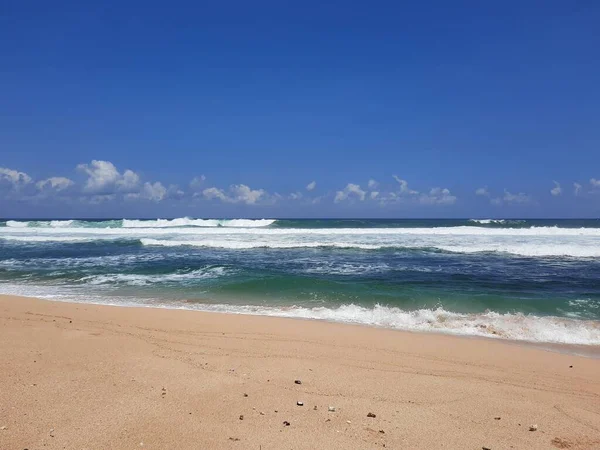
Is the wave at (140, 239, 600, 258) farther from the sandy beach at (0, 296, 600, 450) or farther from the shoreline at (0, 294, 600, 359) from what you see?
the sandy beach at (0, 296, 600, 450)

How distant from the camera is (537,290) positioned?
38.4 feet

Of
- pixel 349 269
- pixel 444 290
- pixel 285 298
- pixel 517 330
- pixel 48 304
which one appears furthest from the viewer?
pixel 349 269

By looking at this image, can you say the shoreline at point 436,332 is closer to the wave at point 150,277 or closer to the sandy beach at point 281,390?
the sandy beach at point 281,390

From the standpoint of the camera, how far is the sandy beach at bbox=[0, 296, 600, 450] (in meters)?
3.43

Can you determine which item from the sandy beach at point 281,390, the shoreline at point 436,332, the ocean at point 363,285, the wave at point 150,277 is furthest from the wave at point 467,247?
the sandy beach at point 281,390

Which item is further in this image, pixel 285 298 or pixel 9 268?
pixel 9 268

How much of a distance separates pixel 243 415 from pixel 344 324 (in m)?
4.54

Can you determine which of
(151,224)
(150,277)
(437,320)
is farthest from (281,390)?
(151,224)

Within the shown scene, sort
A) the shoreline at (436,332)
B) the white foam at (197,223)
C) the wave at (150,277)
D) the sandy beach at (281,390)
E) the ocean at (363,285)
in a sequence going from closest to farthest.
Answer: the sandy beach at (281,390)
the shoreline at (436,332)
the ocean at (363,285)
the wave at (150,277)
the white foam at (197,223)

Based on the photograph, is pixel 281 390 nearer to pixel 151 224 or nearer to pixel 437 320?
pixel 437 320

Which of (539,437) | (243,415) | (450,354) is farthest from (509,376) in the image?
(243,415)

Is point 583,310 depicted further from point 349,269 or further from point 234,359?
point 234,359

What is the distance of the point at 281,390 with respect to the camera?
4.38 m

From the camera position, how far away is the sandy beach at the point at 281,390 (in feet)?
11.3
